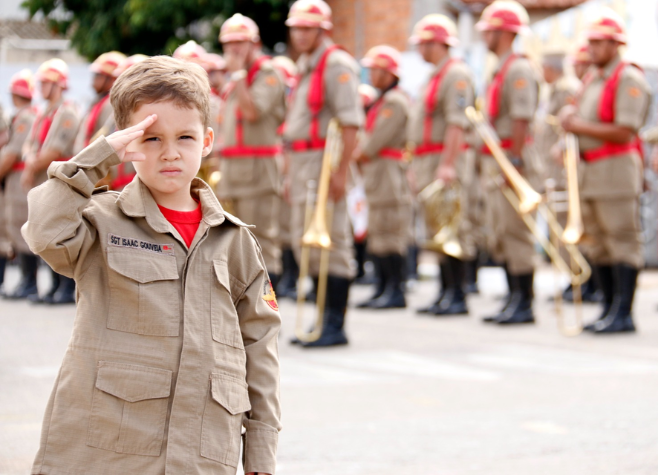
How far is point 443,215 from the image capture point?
8.79m

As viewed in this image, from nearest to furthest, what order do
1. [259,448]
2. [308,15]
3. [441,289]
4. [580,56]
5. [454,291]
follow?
[259,448], [308,15], [454,291], [441,289], [580,56]

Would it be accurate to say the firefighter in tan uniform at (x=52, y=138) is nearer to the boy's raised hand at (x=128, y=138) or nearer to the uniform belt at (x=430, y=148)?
the uniform belt at (x=430, y=148)

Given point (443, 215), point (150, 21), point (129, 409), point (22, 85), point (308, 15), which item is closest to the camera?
point (129, 409)

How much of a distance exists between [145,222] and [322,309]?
5.13 m

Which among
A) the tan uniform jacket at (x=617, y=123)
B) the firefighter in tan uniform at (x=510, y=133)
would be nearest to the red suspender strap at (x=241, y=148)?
the firefighter in tan uniform at (x=510, y=133)

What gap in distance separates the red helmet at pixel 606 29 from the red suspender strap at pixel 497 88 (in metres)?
0.81

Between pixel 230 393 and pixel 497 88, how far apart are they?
6481 mm

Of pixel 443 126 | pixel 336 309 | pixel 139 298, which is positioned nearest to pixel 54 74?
pixel 443 126

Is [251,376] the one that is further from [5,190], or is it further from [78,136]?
[5,190]

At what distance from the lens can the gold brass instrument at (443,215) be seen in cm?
875

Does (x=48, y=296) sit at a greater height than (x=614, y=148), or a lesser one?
lesser

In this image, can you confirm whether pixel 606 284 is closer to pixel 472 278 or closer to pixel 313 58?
pixel 313 58

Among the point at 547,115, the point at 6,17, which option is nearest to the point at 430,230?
the point at 547,115

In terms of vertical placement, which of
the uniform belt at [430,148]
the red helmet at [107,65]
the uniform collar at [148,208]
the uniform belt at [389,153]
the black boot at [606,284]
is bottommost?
the black boot at [606,284]
